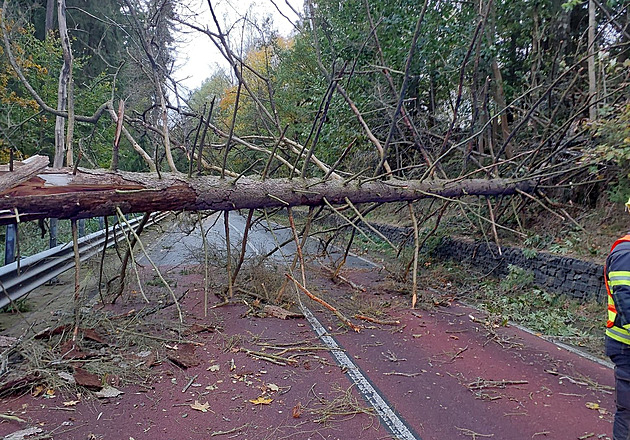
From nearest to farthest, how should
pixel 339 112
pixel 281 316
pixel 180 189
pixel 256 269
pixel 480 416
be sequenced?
pixel 480 416
pixel 180 189
pixel 281 316
pixel 256 269
pixel 339 112

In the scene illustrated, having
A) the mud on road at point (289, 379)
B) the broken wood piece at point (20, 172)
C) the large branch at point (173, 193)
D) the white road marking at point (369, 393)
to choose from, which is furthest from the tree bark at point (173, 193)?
the white road marking at point (369, 393)

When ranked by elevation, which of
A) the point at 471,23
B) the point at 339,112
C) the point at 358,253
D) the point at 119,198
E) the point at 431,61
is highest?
the point at 471,23

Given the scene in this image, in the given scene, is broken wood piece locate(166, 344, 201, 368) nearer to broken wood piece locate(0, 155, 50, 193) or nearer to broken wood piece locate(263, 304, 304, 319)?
broken wood piece locate(263, 304, 304, 319)

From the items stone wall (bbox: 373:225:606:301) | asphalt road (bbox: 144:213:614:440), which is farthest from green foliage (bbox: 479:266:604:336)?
asphalt road (bbox: 144:213:614:440)

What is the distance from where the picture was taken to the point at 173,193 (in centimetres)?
547

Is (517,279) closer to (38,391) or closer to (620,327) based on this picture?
(620,327)

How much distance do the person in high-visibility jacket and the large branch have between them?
4314mm

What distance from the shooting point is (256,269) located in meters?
7.99

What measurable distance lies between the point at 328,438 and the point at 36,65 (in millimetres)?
16270

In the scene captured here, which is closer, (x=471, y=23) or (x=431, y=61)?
(x=471, y=23)

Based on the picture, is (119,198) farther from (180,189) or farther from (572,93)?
(572,93)

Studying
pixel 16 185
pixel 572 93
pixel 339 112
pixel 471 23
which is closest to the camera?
pixel 16 185

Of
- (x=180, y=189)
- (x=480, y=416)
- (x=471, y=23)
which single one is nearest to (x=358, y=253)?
(x=471, y=23)

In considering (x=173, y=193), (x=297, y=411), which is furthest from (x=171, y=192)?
(x=297, y=411)
